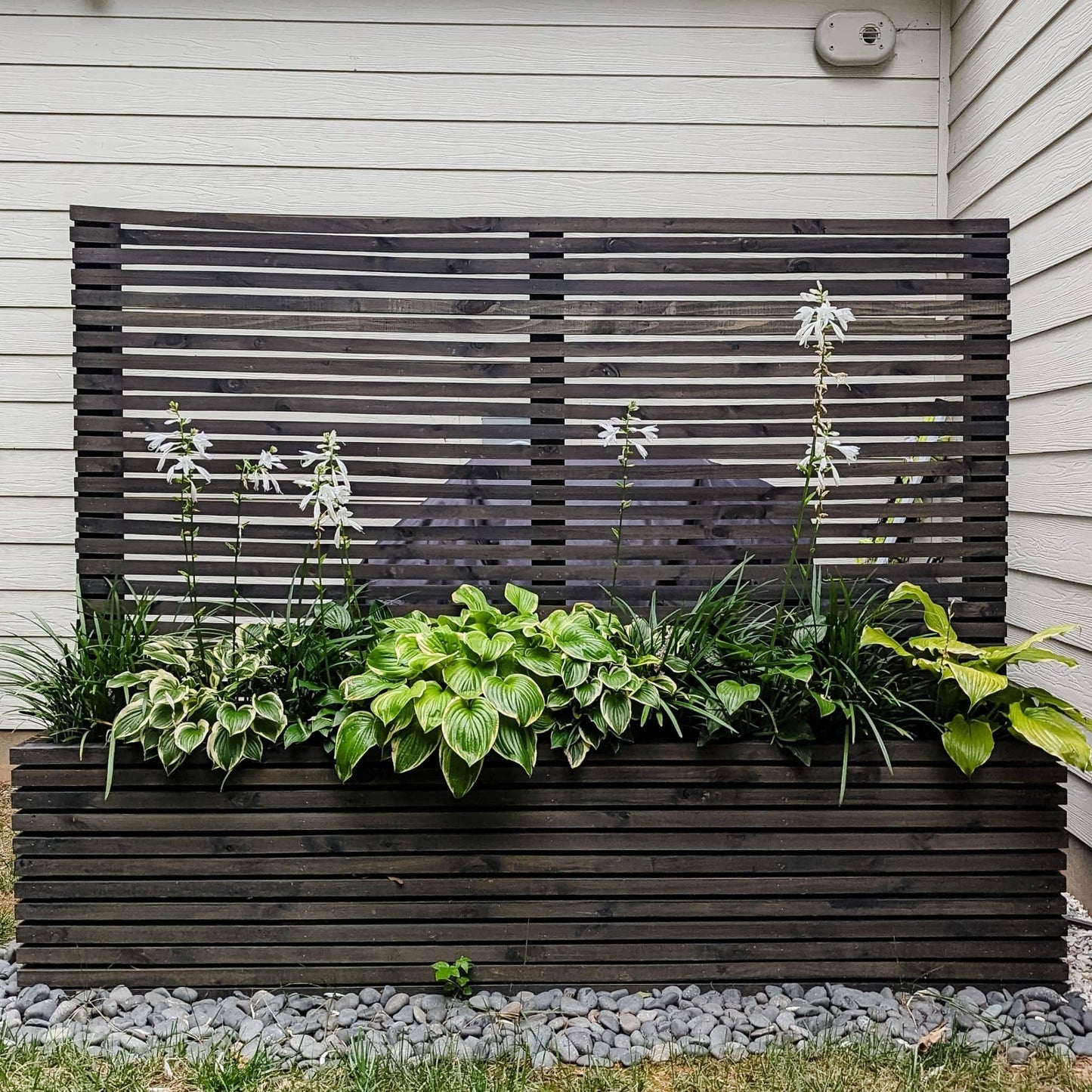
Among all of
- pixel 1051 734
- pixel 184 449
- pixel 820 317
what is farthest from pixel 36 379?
pixel 1051 734

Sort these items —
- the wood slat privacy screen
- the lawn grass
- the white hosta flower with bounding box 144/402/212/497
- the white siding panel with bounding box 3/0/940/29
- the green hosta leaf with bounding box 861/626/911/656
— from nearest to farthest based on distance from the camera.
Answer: the lawn grass, the green hosta leaf with bounding box 861/626/911/656, the white hosta flower with bounding box 144/402/212/497, the wood slat privacy screen, the white siding panel with bounding box 3/0/940/29

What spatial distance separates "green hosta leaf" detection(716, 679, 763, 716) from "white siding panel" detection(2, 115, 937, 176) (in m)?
2.17

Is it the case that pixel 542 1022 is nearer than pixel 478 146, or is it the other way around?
pixel 542 1022

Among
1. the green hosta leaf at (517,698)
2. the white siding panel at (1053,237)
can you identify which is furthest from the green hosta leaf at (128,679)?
the white siding panel at (1053,237)

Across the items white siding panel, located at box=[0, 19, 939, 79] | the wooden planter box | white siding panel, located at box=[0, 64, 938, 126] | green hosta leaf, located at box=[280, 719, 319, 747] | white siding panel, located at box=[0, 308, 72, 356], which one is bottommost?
the wooden planter box

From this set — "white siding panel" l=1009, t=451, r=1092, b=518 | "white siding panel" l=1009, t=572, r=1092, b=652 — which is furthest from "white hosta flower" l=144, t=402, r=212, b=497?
"white siding panel" l=1009, t=451, r=1092, b=518

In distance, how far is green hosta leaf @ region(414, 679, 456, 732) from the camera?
182cm

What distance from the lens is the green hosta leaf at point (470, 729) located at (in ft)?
5.89

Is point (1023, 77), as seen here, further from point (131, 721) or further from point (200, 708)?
point (131, 721)

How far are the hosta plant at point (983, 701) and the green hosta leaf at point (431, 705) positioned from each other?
0.98 m

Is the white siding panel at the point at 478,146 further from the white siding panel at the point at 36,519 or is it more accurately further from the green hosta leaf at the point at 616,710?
the green hosta leaf at the point at 616,710

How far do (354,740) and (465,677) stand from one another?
275 mm

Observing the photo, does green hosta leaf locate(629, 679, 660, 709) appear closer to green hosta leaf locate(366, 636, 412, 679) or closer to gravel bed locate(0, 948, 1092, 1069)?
green hosta leaf locate(366, 636, 412, 679)

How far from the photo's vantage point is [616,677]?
1931 mm
